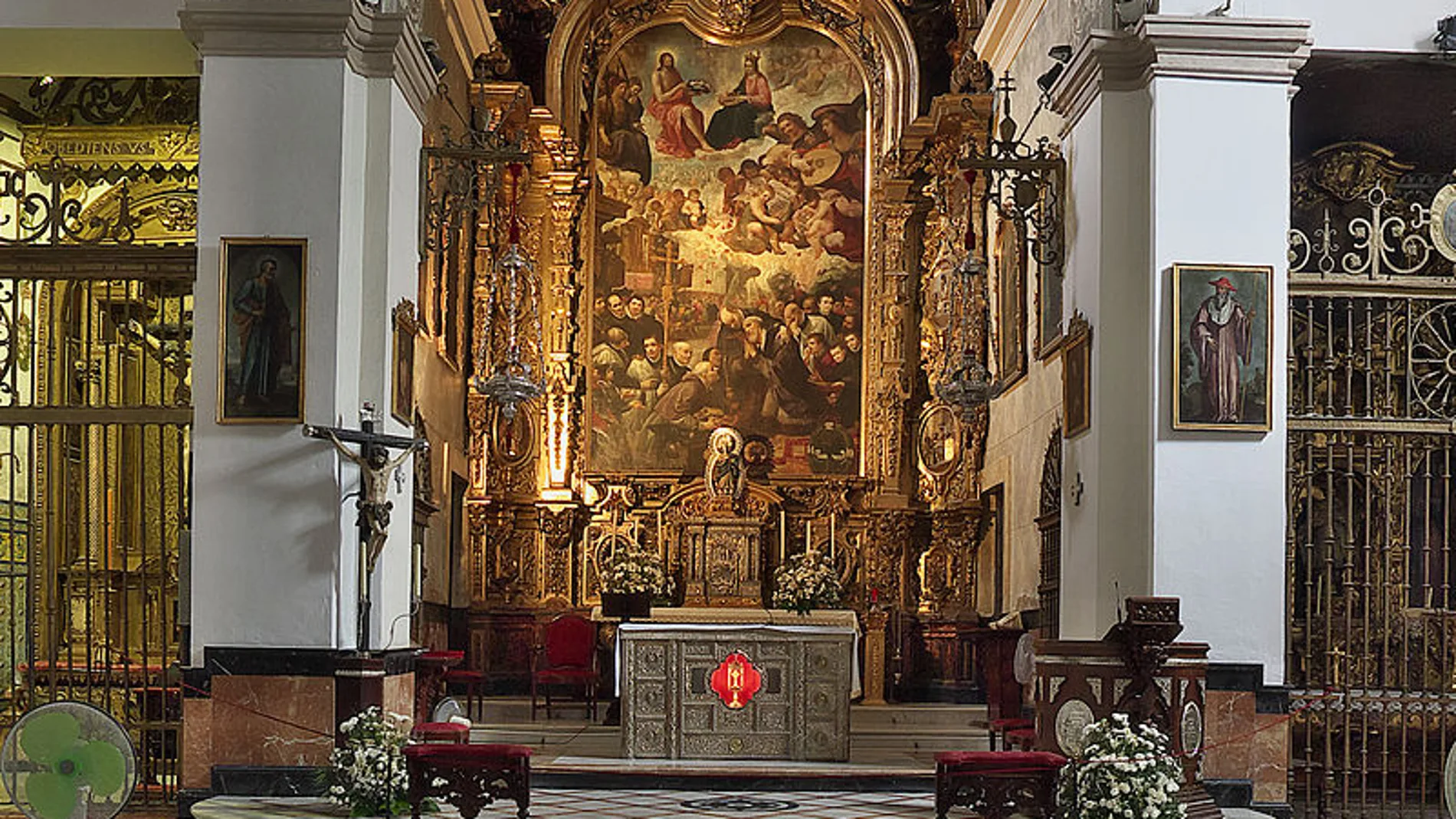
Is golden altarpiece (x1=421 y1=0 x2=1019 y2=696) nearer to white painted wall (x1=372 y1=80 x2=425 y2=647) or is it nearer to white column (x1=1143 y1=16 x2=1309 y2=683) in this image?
white painted wall (x1=372 y1=80 x2=425 y2=647)

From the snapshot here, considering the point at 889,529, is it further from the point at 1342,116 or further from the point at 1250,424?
the point at 1250,424

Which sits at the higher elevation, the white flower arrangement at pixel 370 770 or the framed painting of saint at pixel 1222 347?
the framed painting of saint at pixel 1222 347

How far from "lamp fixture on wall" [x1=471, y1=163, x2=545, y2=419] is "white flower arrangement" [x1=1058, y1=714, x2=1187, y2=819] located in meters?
6.53

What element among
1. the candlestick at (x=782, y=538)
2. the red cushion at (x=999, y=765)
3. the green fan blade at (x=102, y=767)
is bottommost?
the red cushion at (x=999, y=765)

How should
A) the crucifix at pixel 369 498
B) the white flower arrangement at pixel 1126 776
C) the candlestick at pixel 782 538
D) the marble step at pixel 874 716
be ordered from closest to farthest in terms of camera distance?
1. the white flower arrangement at pixel 1126 776
2. the crucifix at pixel 369 498
3. the marble step at pixel 874 716
4. the candlestick at pixel 782 538

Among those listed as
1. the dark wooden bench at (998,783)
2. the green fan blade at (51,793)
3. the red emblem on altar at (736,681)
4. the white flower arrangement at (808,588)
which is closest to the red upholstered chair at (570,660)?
the white flower arrangement at (808,588)

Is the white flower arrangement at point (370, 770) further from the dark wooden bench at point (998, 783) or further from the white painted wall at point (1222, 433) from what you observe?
the white painted wall at point (1222, 433)

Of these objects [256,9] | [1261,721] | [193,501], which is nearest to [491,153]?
[256,9]

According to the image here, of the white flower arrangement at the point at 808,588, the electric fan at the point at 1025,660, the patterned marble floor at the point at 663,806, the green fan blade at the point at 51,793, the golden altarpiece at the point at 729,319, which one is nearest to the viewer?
the green fan blade at the point at 51,793

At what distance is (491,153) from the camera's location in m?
13.2

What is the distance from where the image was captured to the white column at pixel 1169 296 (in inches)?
468

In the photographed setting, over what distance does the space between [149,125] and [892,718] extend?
29.1 ft

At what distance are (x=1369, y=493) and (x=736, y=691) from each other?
531cm

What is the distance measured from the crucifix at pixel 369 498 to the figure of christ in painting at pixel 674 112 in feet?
29.0
